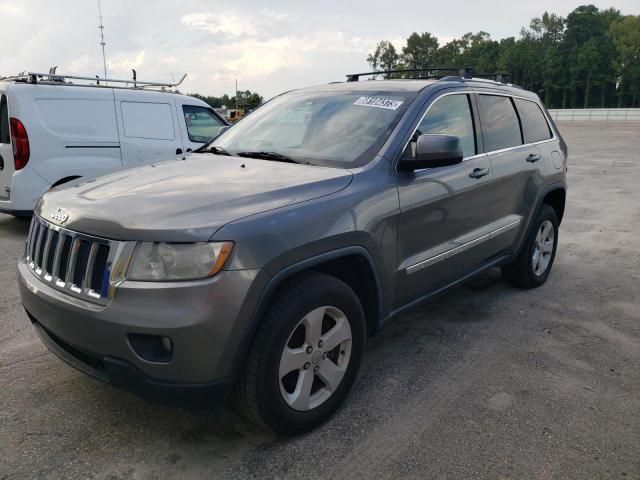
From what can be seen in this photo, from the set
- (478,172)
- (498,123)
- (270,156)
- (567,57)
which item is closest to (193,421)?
(270,156)

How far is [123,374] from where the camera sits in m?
2.31

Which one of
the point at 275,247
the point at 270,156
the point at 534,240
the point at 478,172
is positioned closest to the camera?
the point at 275,247

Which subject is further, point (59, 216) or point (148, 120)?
point (148, 120)

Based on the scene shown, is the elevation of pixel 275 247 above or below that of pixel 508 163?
below

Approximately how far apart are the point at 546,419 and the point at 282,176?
1.87 metres

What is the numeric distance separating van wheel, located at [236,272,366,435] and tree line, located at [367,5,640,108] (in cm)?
7528

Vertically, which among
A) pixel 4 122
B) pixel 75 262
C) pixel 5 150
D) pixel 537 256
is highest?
pixel 4 122

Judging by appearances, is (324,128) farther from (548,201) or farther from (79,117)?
(79,117)

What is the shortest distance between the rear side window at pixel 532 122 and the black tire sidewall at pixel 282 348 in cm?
268

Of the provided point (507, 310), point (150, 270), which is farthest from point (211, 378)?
point (507, 310)

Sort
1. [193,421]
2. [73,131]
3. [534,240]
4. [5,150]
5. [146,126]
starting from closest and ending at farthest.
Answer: [193,421] < [534,240] < [5,150] < [73,131] < [146,126]

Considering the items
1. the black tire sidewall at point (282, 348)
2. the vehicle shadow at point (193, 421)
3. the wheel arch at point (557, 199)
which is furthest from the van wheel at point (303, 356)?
the wheel arch at point (557, 199)

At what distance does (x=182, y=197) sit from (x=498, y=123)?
274 centimetres

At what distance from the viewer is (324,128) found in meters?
3.52
